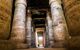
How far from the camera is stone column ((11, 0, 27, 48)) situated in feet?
21.9

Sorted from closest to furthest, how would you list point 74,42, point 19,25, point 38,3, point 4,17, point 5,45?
point 74,42
point 5,45
point 4,17
point 19,25
point 38,3

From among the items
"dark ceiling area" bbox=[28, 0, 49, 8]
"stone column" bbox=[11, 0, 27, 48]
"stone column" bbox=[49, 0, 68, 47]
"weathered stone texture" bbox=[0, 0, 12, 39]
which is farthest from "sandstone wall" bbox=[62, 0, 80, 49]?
"dark ceiling area" bbox=[28, 0, 49, 8]

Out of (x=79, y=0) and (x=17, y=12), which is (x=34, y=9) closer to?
(x=17, y=12)

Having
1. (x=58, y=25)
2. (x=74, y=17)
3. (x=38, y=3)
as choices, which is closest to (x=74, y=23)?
(x=74, y=17)

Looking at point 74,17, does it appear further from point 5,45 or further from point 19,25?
point 19,25

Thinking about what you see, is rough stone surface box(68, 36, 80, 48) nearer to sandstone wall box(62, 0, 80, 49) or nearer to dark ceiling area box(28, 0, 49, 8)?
sandstone wall box(62, 0, 80, 49)

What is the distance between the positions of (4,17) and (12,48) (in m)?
1.04

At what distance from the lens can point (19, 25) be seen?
7207mm

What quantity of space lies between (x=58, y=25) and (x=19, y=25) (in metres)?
2.08

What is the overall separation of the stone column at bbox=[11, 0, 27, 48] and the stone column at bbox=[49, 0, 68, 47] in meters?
1.73

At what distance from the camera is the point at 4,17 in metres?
4.43

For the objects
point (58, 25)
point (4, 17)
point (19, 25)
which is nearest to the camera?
point (4, 17)

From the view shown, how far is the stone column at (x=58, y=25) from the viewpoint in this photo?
691cm

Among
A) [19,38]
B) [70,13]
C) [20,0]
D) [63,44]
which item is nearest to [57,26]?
[63,44]
